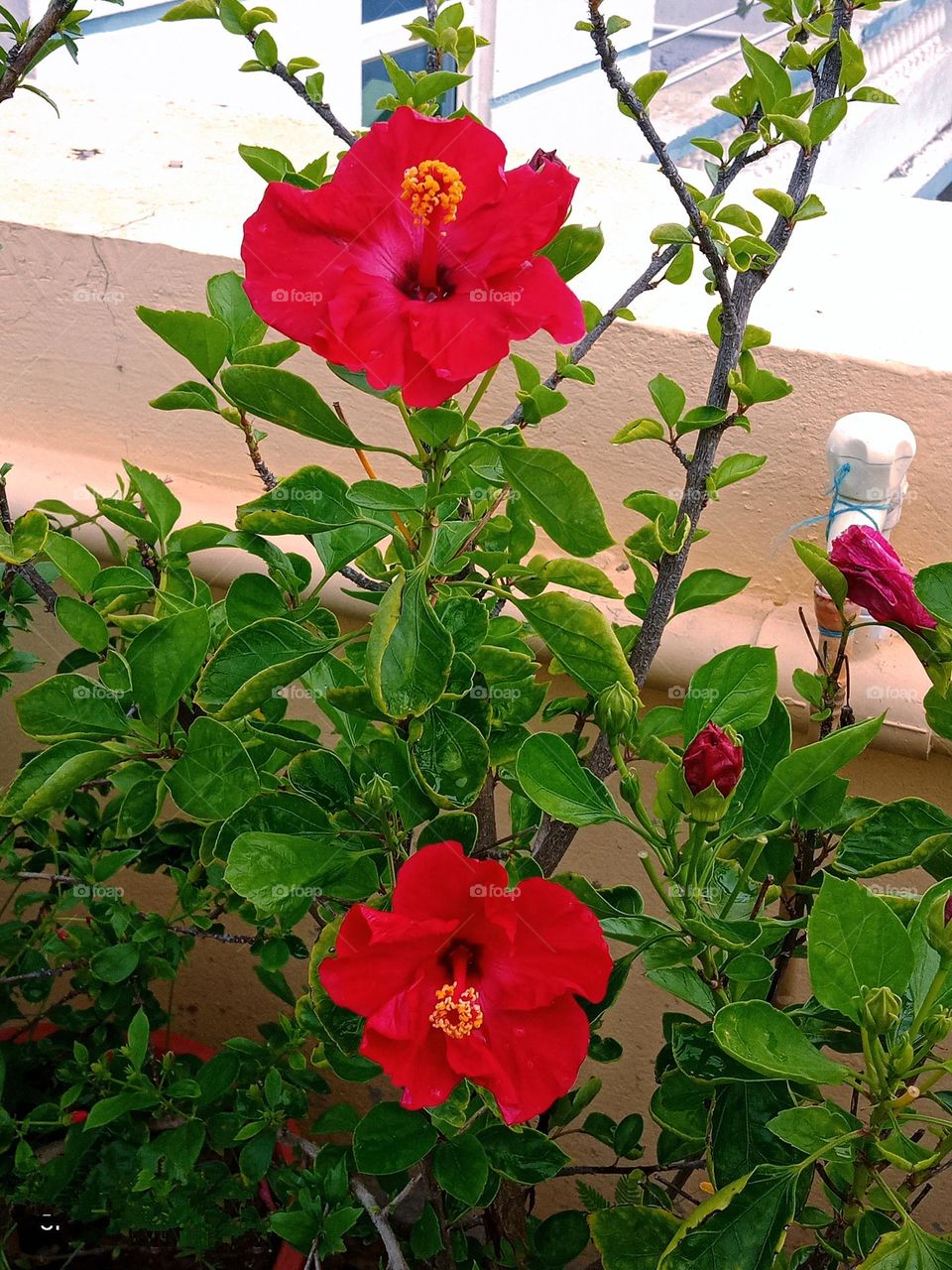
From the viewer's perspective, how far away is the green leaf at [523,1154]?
83 cm

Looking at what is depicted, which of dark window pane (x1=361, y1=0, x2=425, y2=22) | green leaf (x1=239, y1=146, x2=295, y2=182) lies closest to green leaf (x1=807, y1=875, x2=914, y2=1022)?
green leaf (x1=239, y1=146, x2=295, y2=182)

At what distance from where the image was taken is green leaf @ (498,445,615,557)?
0.60 m

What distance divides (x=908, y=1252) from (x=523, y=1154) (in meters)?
0.28

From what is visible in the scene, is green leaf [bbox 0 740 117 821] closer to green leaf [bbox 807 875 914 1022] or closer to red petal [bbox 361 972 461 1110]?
red petal [bbox 361 972 461 1110]

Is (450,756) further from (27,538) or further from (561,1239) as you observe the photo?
(561,1239)

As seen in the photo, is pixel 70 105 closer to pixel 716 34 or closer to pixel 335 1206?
pixel 335 1206

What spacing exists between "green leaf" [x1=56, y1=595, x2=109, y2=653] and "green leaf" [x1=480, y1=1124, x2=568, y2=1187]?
433 mm

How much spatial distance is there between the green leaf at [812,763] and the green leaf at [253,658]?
0.88ft

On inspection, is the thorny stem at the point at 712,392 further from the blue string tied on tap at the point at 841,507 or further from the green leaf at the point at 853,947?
the blue string tied on tap at the point at 841,507

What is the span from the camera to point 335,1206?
100 cm

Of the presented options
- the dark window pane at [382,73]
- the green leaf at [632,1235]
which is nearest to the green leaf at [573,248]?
the green leaf at [632,1235]

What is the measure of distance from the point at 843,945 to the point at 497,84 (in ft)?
19.4

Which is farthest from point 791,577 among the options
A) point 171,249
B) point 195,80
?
point 195,80

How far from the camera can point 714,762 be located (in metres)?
0.63
